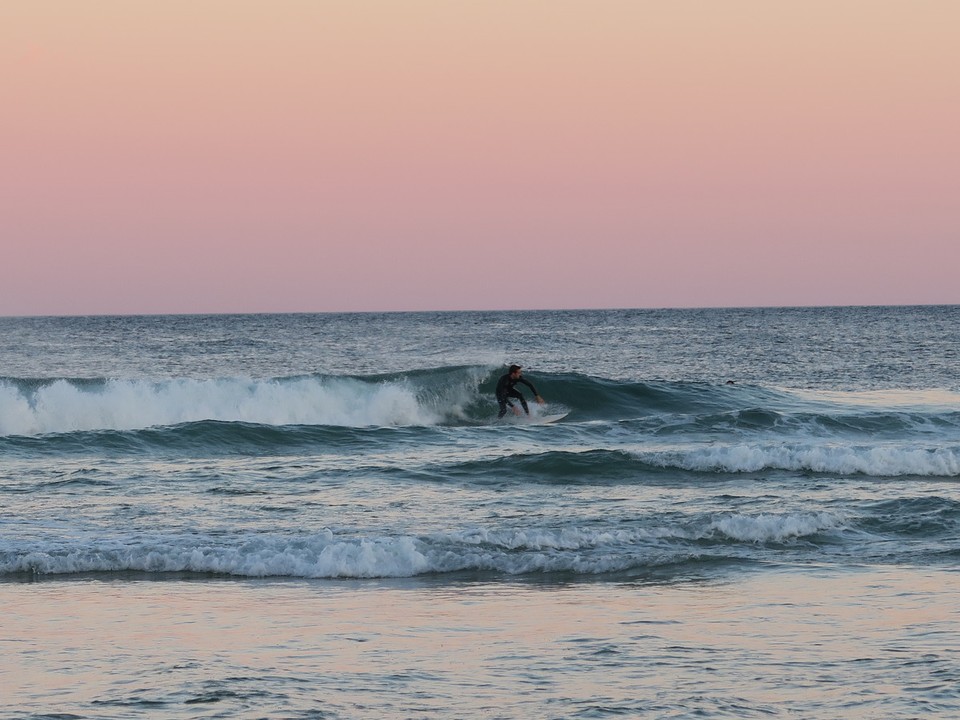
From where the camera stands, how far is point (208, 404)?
3155 cm

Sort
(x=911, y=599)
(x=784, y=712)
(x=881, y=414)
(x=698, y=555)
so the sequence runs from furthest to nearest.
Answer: (x=881, y=414)
(x=698, y=555)
(x=911, y=599)
(x=784, y=712)

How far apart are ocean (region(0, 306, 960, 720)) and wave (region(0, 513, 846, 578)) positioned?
0.04 metres

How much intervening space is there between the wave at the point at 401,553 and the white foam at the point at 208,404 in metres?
17.8

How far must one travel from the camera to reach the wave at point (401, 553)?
1114 cm

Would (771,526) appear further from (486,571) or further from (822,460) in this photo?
(822,460)

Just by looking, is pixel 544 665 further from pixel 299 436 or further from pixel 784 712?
pixel 299 436


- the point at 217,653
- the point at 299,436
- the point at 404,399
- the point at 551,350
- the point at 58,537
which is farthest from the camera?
the point at 551,350

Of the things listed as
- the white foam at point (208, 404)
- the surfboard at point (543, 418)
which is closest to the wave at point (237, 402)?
the white foam at point (208, 404)

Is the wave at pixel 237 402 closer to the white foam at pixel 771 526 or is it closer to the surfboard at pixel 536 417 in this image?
the surfboard at pixel 536 417

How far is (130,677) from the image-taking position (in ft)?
23.9

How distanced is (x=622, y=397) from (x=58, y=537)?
23.3 meters

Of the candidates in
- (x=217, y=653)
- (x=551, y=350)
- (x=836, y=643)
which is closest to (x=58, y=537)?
(x=217, y=653)

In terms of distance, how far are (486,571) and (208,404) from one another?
21.6 meters

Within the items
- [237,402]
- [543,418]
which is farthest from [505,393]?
[237,402]
